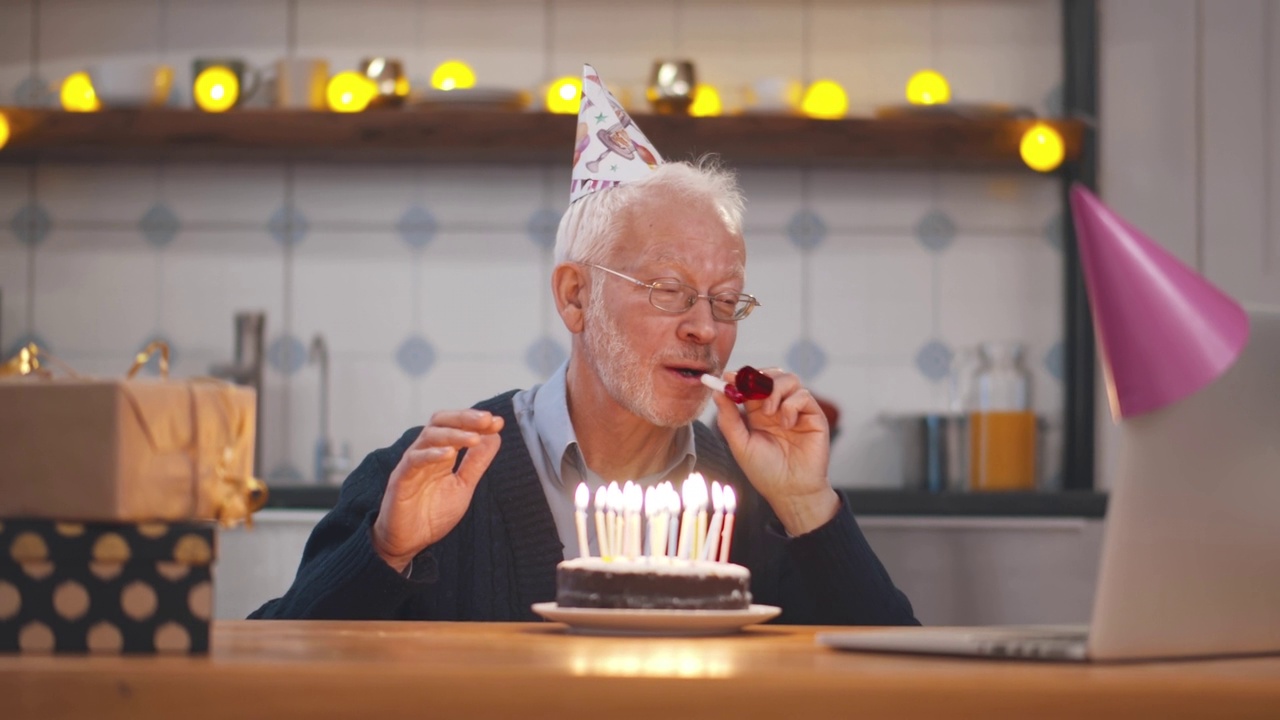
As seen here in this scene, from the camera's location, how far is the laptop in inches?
30.7

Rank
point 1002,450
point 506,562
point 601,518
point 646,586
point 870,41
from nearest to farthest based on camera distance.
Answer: point 646,586 → point 601,518 → point 506,562 → point 1002,450 → point 870,41

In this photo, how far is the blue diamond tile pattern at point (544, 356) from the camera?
3.47 m

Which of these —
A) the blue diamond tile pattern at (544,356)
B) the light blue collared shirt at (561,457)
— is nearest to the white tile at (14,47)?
the blue diamond tile pattern at (544,356)

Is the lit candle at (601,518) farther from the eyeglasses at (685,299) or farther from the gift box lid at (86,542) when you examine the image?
the eyeglasses at (685,299)

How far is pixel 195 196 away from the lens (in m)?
3.47

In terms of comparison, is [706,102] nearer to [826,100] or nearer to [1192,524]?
[826,100]

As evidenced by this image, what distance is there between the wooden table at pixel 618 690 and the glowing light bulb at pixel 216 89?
8.83 ft

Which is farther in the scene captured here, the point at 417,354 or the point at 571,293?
the point at 417,354

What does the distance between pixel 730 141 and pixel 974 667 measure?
2.53 meters

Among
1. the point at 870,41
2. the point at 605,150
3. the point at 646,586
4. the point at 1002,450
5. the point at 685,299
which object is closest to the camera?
the point at 646,586

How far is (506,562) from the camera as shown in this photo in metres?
1.72

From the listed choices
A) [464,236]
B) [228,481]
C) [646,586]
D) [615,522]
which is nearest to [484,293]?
[464,236]

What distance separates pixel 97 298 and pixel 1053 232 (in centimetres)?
231

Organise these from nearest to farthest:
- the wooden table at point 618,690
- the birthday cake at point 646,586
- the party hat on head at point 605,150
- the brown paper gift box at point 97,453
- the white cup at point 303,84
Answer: the wooden table at point 618,690 → the brown paper gift box at point 97,453 → the birthday cake at point 646,586 → the party hat on head at point 605,150 → the white cup at point 303,84
